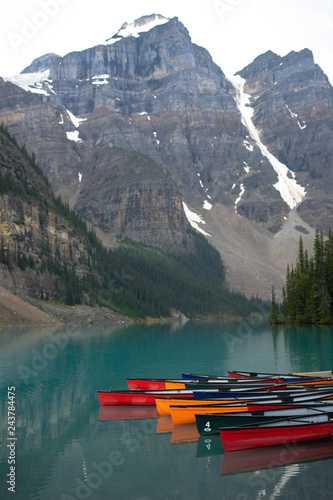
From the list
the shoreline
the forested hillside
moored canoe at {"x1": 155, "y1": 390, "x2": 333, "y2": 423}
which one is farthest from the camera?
the forested hillside

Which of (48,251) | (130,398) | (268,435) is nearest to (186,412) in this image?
(268,435)

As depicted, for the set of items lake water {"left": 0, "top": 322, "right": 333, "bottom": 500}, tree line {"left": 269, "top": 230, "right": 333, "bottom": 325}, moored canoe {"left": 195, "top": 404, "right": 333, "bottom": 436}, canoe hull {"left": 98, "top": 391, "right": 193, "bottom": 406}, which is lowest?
lake water {"left": 0, "top": 322, "right": 333, "bottom": 500}

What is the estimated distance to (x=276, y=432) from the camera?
23.6 meters

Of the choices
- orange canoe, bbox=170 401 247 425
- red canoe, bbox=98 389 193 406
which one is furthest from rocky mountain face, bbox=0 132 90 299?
orange canoe, bbox=170 401 247 425

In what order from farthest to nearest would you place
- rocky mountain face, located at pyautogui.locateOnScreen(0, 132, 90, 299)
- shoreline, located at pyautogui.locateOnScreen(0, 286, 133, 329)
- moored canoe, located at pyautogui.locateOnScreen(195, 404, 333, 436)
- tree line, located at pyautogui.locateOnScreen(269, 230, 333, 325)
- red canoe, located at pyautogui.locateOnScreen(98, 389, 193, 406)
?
1. rocky mountain face, located at pyautogui.locateOnScreen(0, 132, 90, 299)
2. shoreline, located at pyautogui.locateOnScreen(0, 286, 133, 329)
3. tree line, located at pyautogui.locateOnScreen(269, 230, 333, 325)
4. red canoe, located at pyautogui.locateOnScreen(98, 389, 193, 406)
5. moored canoe, located at pyautogui.locateOnScreen(195, 404, 333, 436)

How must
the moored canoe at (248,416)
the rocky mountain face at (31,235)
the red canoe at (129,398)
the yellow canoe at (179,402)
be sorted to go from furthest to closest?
the rocky mountain face at (31,235), the red canoe at (129,398), the yellow canoe at (179,402), the moored canoe at (248,416)

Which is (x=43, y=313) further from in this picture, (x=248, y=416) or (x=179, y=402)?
(x=248, y=416)

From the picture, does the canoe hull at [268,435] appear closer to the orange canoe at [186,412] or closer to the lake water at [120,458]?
the lake water at [120,458]

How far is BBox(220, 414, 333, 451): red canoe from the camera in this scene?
23266 mm

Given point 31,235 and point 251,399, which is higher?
point 31,235

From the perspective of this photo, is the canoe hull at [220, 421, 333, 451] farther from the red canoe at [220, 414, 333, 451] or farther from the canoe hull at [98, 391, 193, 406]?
the canoe hull at [98, 391, 193, 406]

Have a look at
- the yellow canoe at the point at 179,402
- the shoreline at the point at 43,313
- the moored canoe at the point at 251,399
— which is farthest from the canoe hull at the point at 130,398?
the shoreline at the point at 43,313

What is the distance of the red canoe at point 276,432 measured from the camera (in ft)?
76.3

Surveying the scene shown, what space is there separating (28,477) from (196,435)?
389 inches
